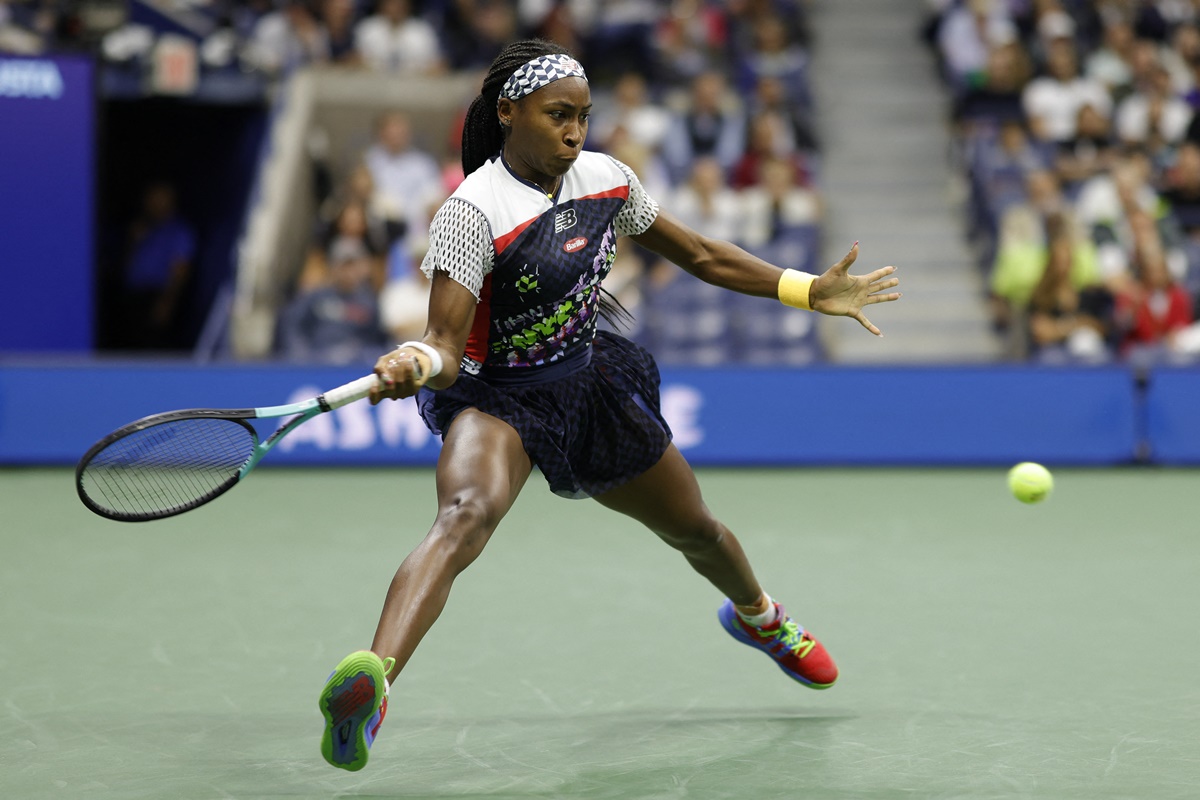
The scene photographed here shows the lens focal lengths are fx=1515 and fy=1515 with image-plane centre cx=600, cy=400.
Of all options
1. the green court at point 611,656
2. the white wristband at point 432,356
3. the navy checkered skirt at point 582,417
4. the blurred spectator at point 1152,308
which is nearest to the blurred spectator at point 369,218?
the green court at point 611,656

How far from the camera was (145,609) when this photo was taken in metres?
5.83

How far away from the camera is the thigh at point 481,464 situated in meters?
3.75

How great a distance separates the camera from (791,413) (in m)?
9.59

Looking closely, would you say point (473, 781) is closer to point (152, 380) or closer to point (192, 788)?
point (192, 788)

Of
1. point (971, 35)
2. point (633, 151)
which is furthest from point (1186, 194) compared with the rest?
point (633, 151)

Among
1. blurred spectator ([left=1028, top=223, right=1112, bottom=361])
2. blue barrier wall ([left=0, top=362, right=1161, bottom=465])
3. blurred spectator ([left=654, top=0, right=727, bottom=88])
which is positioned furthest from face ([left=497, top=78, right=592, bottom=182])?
blurred spectator ([left=654, top=0, right=727, bottom=88])

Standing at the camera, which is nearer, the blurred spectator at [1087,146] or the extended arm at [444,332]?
the extended arm at [444,332]

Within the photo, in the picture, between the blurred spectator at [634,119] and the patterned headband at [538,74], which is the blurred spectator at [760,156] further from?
the patterned headband at [538,74]

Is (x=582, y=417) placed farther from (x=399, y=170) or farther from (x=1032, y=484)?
(x=399, y=170)

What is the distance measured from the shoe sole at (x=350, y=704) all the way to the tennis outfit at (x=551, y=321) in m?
0.84

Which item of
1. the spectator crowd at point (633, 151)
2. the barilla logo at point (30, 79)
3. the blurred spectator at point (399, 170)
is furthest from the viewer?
the blurred spectator at point (399, 170)

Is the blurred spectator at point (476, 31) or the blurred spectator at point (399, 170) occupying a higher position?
the blurred spectator at point (476, 31)

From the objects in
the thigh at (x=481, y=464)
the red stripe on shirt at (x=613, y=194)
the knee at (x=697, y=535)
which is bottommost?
the knee at (x=697, y=535)

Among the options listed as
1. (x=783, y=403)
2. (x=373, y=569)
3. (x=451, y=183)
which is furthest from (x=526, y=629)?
(x=451, y=183)
